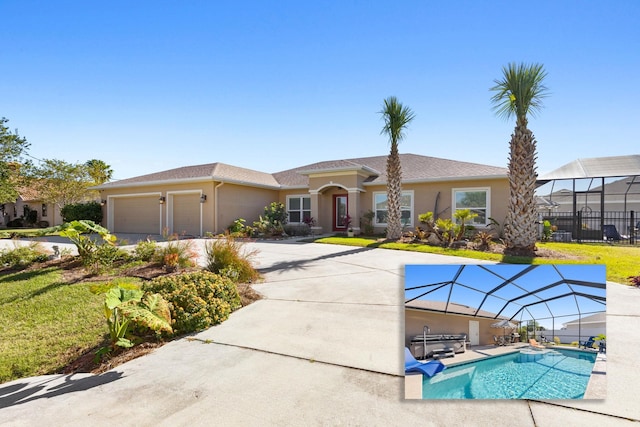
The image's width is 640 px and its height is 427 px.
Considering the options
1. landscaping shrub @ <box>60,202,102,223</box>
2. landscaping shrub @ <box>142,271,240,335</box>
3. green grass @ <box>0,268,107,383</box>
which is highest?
landscaping shrub @ <box>60,202,102,223</box>

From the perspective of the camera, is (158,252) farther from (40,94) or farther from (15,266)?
(40,94)

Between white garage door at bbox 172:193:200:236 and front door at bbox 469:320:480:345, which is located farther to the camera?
white garage door at bbox 172:193:200:236

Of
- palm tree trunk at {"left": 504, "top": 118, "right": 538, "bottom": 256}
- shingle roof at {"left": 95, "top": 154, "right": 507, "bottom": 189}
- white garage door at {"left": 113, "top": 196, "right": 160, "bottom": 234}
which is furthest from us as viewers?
white garage door at {"left": 113, "top": 196, "right": 160, "bottom": 234}

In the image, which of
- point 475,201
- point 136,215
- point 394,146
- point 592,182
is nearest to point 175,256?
point 394,146

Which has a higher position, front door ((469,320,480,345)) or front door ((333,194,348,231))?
front door ((333,194,348,231))

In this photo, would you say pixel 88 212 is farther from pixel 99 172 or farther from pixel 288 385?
pixel 288 385

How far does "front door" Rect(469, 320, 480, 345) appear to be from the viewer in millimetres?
2203

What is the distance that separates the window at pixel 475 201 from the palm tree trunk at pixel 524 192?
4.49 m

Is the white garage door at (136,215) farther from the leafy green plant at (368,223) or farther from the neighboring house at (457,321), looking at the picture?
the neighboring house at (457,321)

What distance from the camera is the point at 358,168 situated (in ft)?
56.4

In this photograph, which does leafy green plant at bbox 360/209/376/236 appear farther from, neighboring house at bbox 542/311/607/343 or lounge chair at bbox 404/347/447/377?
lounge chair at bbox 404/347/447/377

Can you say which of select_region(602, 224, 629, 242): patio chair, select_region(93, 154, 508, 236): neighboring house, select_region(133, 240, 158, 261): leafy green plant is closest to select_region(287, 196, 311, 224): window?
select_region(93, 154, 508, 236): neighboring house

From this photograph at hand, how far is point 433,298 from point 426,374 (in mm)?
525

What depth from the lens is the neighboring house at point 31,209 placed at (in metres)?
30.4
